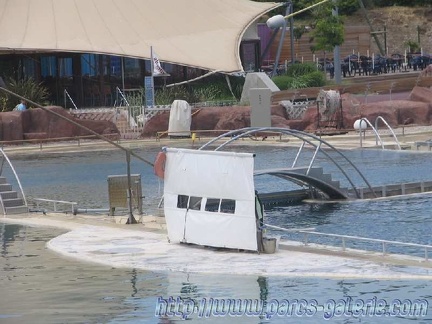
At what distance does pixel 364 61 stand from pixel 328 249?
51958mm

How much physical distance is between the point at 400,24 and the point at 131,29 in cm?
3196

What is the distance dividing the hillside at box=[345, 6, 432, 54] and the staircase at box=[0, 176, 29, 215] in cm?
5834

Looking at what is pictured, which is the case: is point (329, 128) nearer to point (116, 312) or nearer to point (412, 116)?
point (412, 116)

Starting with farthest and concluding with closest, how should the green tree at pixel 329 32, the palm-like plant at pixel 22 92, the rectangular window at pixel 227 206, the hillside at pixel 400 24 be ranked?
1. the hillside at pixel 400 24
2. the green tree at pixel 329 32
3. the palm-like plant at pixel 22 92
4. the rectangular window at pixel 227 206

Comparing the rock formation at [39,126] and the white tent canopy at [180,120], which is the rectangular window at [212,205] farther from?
the rock formation at [39,126]

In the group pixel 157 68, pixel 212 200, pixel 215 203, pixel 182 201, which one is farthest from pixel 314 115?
pixel 212 200

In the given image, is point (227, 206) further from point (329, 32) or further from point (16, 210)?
point (329, 32)

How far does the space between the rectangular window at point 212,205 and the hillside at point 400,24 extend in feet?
210

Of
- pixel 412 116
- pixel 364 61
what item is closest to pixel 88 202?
pixel 412 116

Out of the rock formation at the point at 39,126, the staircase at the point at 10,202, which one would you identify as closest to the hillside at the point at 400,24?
the rock formation at the point at 39,126

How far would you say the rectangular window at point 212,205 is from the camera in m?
26.1

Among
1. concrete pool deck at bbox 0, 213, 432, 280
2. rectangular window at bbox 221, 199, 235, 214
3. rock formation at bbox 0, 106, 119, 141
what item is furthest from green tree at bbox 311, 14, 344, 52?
rectangular window at bbox 221, 199, 235, 214

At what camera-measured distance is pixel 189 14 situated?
67812 millimetres

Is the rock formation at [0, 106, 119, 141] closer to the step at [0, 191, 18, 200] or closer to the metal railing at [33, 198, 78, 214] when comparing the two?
the metal railing at [33, 198, 78, 214]
